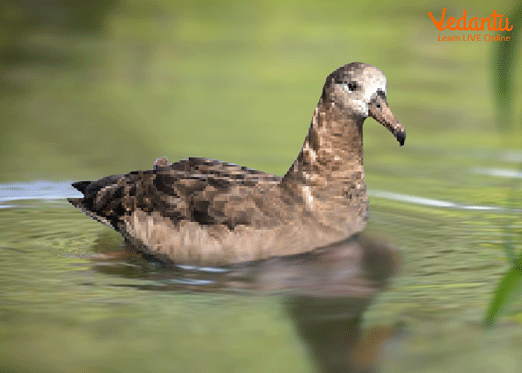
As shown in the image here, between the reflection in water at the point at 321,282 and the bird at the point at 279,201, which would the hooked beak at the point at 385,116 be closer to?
the bird at the point at 279,201

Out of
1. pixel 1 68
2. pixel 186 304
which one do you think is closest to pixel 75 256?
pixel 186 304

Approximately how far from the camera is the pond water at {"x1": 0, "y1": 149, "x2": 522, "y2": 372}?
3.74 meters

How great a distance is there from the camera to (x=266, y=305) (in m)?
4.50

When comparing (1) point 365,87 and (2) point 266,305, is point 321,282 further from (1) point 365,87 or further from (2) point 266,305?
(1) point 365,87

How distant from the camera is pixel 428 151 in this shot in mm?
8703

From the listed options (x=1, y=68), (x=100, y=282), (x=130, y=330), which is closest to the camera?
(x=130, y=330)

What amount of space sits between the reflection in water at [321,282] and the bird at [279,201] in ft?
0.33

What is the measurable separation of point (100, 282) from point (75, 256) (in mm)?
667

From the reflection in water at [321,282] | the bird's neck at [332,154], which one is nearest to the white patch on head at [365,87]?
the bird's neck at [332,154]

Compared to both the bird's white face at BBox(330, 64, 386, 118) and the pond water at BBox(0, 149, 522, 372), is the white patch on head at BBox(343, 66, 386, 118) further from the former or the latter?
the pond water at BBox(0, 149, 522, 372)

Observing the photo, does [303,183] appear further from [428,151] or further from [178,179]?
[428,151]

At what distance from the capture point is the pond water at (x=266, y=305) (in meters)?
3.74

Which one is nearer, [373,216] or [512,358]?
[512,358]

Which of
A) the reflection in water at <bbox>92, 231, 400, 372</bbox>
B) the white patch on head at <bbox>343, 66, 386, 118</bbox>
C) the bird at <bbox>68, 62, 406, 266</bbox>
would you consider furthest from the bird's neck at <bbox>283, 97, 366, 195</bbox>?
the reflection in water at <bbox>92, 231, 400, 372</bbox>
